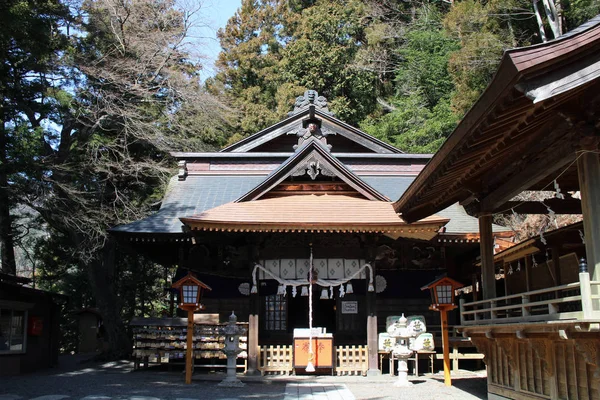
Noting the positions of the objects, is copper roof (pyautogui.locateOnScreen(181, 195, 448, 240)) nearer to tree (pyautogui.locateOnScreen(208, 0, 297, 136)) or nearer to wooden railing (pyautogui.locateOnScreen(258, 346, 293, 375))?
wooden railing (pyautogui.locateOnScreen(258, 346, 293, 375))

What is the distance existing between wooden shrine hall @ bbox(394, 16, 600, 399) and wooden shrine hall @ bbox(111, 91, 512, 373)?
2.79 metres

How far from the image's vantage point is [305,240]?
1471cm

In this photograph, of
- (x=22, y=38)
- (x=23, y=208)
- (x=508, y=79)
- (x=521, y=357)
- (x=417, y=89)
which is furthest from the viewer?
(x=417, y=89)

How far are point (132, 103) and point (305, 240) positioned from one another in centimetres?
1096

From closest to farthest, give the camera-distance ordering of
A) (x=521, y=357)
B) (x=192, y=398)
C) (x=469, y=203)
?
(x=521, y=357) → (x=192, y=398) → (x=469, y=203)

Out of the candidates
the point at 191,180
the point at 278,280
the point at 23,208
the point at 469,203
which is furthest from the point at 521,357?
the point at 23,208

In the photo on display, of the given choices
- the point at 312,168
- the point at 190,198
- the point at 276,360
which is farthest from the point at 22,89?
the point at 276,360

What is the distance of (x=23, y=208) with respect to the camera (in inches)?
876

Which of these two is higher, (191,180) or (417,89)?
(417,89)

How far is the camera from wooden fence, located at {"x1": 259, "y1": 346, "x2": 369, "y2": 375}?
46.4 feet

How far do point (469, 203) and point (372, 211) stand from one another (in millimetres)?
3595

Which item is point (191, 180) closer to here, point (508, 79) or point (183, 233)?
point (183, 233)

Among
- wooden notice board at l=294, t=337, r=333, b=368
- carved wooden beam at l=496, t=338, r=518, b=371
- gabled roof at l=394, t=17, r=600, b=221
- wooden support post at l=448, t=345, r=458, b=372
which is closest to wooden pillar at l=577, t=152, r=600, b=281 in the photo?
gabled roof at l=394, t=17, r=600, b=221

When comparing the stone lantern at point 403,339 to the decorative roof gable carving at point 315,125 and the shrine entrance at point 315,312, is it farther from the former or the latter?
the decorative roof gable carving at point 315,125
